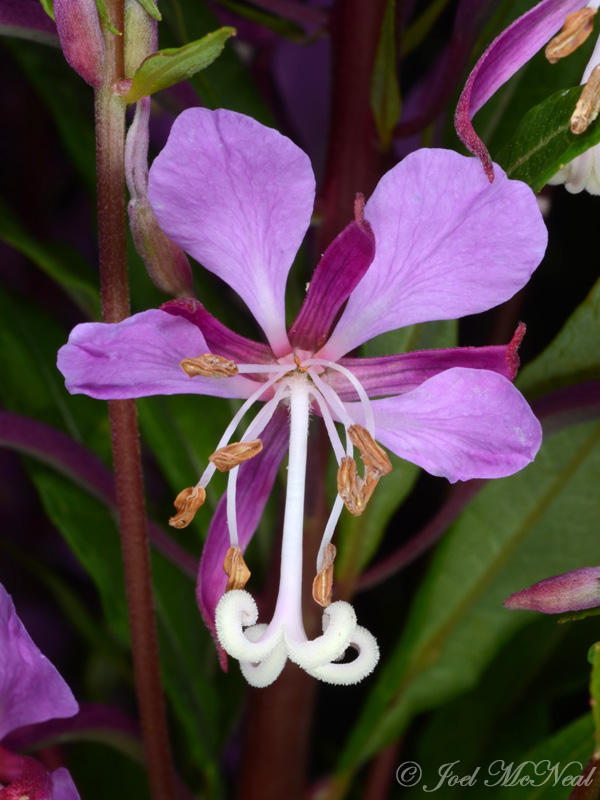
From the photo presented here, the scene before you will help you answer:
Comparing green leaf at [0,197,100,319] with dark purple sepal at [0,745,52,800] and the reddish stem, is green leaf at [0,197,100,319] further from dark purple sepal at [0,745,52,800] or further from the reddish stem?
dark purple sepal at [0,745,52,800]

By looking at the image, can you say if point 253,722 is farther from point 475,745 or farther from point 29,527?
point 29,527

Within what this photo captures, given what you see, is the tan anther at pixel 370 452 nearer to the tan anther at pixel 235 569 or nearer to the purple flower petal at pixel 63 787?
the tan anther at pixel 235 569

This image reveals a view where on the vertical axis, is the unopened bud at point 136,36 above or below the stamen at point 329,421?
above

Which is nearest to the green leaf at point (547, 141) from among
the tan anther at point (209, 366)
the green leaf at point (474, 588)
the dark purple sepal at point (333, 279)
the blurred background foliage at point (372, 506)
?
the blurred background foliage at point (372, 506)

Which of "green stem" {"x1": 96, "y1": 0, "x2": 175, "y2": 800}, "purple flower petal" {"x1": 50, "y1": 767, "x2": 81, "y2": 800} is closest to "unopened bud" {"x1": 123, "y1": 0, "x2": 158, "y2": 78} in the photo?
"green stem" {"x1": 96, "y1": 0, "x2": 175, "y2": 800}

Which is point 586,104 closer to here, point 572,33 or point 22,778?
point 572,33

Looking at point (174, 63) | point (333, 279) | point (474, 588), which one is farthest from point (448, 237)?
point (474, 588)

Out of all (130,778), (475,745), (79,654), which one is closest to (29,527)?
(79,654)
